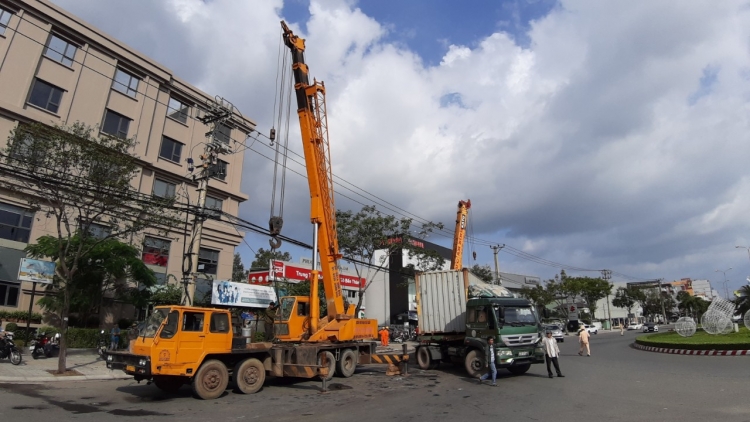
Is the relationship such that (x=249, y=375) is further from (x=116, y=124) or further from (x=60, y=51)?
(x=60, y=51)

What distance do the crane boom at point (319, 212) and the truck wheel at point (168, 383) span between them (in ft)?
14.4

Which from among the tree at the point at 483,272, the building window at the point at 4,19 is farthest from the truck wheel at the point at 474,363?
the tree at the point at 483,272

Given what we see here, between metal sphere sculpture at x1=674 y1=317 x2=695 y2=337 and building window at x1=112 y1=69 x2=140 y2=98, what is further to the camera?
metal sphere sculpture at x1=674 y1=317 x2=695 y2=337

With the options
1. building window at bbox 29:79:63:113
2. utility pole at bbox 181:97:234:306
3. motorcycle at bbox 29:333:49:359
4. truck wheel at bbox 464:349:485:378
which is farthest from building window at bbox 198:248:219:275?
truck wheel at bbox 464:349:485:378

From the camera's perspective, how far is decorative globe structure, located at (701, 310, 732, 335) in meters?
28.5

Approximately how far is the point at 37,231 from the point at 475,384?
2340 cm

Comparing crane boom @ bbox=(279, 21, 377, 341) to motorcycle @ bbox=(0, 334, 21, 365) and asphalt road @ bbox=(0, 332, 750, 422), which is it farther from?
motorcycle @ bbox=(0, 334, 21, 365)

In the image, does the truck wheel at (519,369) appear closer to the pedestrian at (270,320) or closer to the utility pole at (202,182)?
the pedestrian at (270,320)

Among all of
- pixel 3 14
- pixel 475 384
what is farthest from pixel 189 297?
pixel 3 14

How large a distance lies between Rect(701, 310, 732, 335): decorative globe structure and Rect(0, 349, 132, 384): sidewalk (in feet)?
110

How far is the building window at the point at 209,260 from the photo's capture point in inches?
1228

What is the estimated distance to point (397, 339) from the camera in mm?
40000

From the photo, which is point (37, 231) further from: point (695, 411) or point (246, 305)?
point (695, 411)

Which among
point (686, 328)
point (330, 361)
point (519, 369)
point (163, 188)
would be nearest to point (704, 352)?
point (686, 328)
